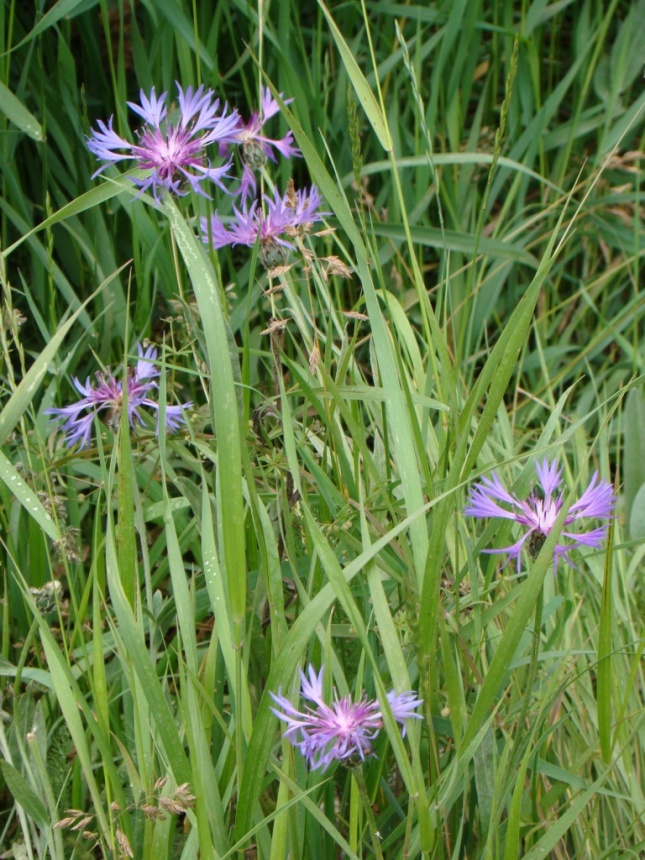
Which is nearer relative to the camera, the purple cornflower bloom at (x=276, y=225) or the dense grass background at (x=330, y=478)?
the dense grass background at (x=330, y=478)

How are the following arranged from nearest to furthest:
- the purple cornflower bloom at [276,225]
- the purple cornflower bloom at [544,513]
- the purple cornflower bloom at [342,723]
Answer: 1. the purple cornflower bloom at [342,723]
2. the purple cornflower bloom at [544,513]
3. the purple cornflower bloom at [276,225]

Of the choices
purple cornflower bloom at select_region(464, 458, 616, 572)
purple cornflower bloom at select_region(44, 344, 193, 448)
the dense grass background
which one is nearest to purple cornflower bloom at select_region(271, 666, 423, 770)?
the dense grass background

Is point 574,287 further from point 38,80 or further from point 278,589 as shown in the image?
point 278,589

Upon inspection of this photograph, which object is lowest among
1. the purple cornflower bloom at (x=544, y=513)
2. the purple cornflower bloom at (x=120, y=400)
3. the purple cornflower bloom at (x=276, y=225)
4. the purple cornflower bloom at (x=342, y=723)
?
the purple cornflower bloom at (x=342, y=723)

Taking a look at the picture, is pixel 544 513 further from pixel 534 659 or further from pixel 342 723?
pixel 342 723

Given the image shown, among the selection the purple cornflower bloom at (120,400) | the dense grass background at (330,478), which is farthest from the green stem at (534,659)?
the purple cornflower bloom at (120,400)

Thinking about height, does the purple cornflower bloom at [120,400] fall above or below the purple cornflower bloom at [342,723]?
above

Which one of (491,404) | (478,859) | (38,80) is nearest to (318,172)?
(491,404)

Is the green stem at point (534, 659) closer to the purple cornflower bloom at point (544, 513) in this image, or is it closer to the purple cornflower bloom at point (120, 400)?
the purple cornflower bloom at point (544, 513)
